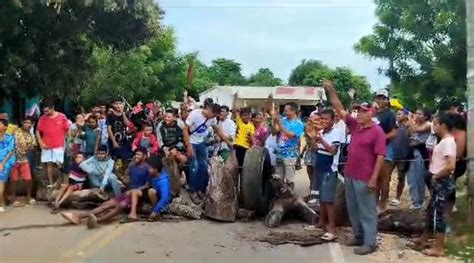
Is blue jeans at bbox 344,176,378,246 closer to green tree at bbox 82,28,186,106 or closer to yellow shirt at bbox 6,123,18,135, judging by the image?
yellow shirt at bbox 6,123,18,135

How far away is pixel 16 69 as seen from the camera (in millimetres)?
15492

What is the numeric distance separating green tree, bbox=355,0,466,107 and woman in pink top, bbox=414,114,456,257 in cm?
1072

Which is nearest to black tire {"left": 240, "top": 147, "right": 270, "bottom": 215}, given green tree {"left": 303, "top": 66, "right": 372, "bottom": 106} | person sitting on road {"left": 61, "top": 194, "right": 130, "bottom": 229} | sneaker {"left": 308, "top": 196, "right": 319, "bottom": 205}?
sneaker {"left": 308, "top": 196, "right": 319, "bottom": 205}

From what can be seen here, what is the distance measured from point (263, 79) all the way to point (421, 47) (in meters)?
63.0

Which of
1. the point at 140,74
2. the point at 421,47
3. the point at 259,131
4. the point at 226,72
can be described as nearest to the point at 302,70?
the point at 226,72

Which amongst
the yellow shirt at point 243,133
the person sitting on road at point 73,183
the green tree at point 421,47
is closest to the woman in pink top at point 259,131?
the yellow shirt at point 243,133

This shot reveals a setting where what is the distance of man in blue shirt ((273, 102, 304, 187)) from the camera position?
10312 mm

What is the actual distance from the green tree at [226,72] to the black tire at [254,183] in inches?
2740

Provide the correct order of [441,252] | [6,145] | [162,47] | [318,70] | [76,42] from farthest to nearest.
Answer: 1. [318,70]
2. [162,47]
3. [76,42]
4. [6,145]
5. [441,252]

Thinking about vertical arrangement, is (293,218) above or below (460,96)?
below

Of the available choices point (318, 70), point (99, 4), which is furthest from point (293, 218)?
point (318, 70)

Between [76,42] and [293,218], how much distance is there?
9.84 meters

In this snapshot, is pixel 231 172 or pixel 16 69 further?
pixel 16 69

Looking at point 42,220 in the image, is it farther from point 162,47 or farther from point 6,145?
point 162,47
